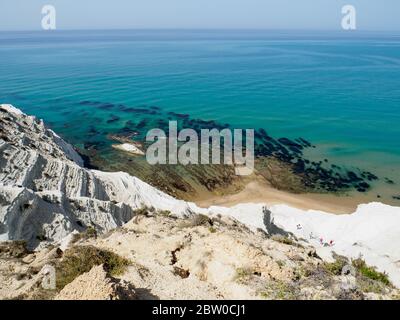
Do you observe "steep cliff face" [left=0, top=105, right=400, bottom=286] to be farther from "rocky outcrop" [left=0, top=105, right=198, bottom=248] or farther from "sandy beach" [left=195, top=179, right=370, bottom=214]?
"sandy beach" [left=195, top=179, right=370, bottom=214]

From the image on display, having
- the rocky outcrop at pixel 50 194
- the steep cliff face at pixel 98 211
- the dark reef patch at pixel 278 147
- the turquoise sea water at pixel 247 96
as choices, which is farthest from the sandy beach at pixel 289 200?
the rocky outcrop at pixel 50 194

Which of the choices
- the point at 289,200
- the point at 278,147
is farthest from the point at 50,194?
the point at 278,147

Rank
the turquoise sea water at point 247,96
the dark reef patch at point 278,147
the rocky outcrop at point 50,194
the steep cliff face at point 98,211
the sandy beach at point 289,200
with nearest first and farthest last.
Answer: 1. the rocky outcrop at point 50,194
2. the steep cliff face at point 98,211
3. the sandy beach at point 289,200
4. the dark reef patch at point 278,147
5. the turquoise sea water at point 247,96

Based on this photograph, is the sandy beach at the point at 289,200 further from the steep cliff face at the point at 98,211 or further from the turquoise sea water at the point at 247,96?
the turquoise sea water at the point at 247,96

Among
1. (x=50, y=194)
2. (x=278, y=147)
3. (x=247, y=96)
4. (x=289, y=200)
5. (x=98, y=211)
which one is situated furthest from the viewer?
(x=247, y=96)

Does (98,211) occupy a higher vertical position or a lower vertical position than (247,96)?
lower

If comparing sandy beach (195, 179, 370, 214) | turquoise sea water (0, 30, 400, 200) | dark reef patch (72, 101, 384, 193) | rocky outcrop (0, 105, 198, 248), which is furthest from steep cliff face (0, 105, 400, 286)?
turquoise sea water (0, 30, 400, 200)

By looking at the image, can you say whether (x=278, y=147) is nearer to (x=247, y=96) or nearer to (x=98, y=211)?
(x=247, y=96)

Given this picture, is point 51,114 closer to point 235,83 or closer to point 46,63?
point 235,83
